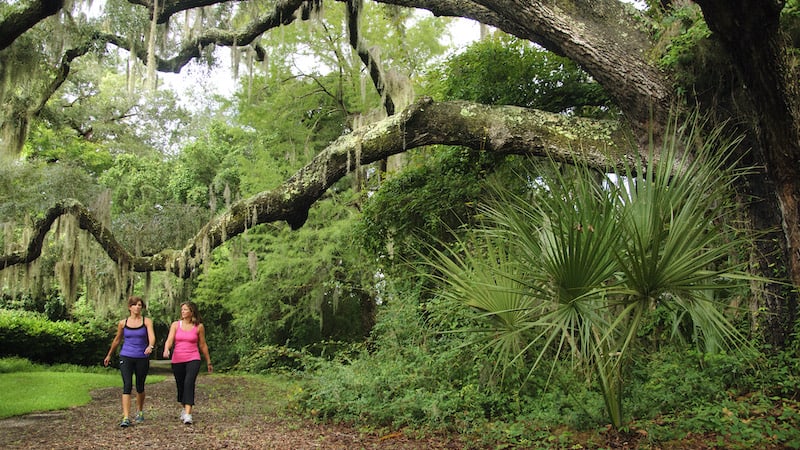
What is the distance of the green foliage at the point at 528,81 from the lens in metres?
9.27

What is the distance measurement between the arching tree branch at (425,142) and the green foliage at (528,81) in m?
1.77

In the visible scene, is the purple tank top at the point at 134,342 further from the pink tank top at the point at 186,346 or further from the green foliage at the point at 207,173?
the green foliage at the point at 207,173

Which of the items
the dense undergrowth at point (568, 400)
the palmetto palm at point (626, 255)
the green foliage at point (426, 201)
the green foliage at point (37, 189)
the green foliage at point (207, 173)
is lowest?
the dense undergrowth at point (568, 400)

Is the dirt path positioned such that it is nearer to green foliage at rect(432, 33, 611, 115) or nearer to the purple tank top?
the purple tank top

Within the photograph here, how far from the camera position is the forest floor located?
532cm

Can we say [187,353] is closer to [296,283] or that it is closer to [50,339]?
[296,283]

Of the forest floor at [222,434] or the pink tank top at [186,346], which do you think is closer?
the forest floor at [222,434]

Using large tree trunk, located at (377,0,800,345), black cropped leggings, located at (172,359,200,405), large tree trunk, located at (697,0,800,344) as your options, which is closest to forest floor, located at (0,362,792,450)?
black cropped leggings, located at (172,359,200,405)

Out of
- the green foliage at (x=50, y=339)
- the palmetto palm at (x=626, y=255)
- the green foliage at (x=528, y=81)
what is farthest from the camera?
the green foliage at (x=50, y=339)

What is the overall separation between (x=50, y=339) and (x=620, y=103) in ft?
52.6

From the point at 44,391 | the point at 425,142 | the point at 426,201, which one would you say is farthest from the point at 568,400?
the point at 44,391

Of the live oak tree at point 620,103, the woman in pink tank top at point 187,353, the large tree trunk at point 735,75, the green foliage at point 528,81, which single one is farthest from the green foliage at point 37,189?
the large tree trunk at point 735,75

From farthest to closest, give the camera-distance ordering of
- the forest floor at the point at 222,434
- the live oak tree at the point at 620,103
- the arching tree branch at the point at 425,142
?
the arching tree branch at the point at 425,142, the forest floor at the point at 222,434, the live oak tree at the point at 620,103

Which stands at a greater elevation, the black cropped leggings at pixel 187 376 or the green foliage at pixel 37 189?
the green foliage at pixel 37 189
